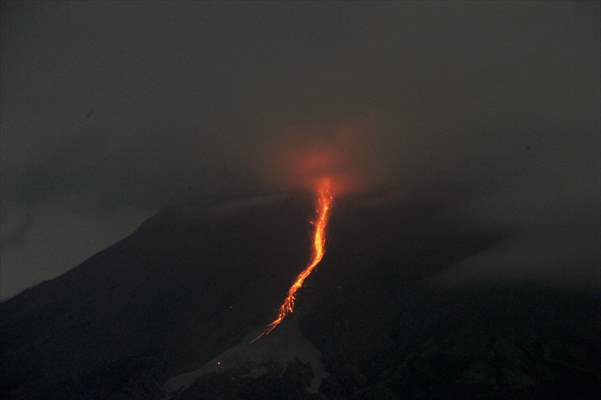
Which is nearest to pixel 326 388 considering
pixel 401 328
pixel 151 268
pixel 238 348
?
pixel 238 348

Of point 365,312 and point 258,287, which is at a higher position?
point 258,287

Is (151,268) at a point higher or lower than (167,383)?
higher

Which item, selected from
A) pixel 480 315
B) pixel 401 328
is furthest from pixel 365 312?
pixel 480 315

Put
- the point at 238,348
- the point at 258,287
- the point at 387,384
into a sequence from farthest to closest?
1. the point at 258,287
2. the point at 238,348
3. the point at 387,384

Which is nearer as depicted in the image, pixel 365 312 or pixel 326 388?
pixel 326 388

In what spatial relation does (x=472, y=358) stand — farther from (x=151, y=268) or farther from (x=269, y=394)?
(x=151, y=268)

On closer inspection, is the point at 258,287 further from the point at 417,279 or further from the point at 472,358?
the point at 472,358

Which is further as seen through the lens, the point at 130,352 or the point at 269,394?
the point at 130,352

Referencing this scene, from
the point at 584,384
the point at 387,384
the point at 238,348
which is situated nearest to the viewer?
the point at 584,384

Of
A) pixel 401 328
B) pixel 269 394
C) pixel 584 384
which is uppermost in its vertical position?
pixel 269 394
